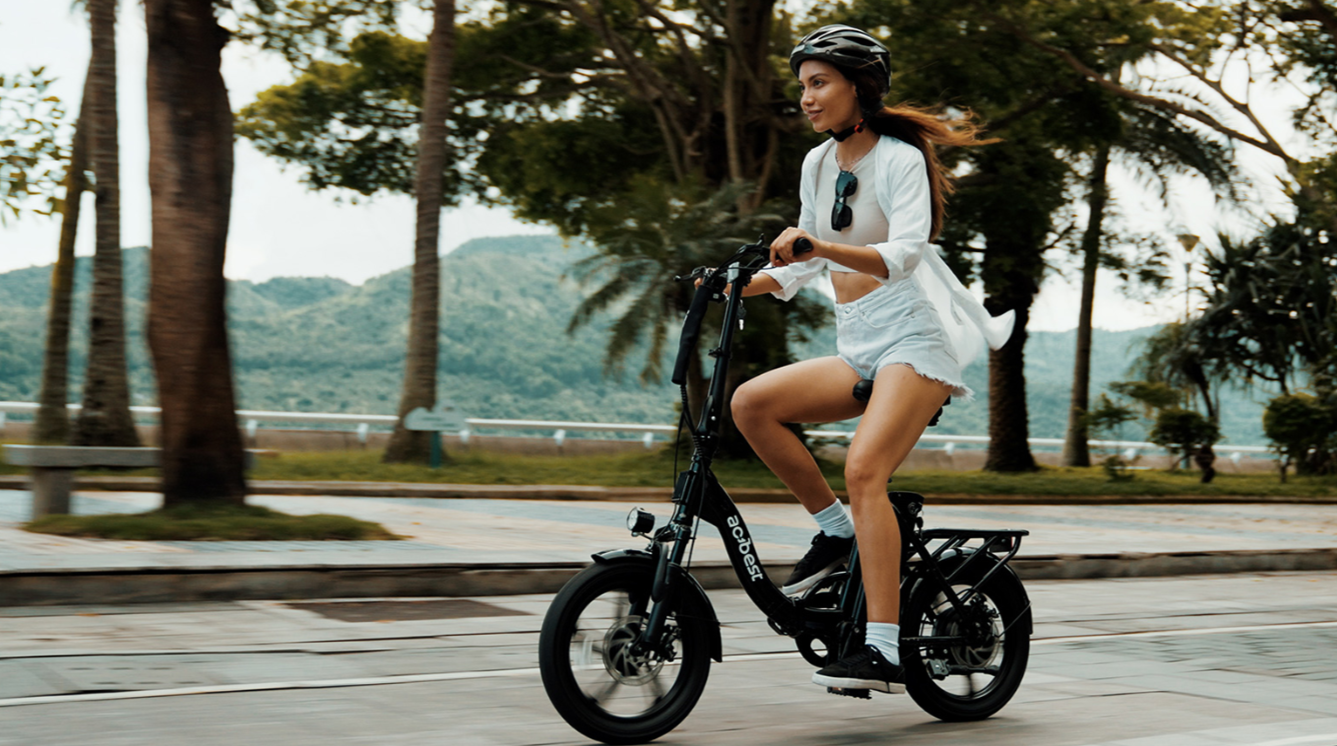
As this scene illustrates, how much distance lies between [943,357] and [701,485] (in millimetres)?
884

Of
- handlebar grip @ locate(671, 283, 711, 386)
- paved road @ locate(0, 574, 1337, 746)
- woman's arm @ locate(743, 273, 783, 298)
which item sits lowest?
paved road @ locate(0, 574, 1337, 746)

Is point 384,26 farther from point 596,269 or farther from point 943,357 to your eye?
point 943,357

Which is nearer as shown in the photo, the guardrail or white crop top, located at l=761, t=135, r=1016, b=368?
white crop top, located at l=761, t=135, r=1016, b=368

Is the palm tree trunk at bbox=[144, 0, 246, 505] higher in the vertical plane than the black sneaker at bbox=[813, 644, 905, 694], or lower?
higher

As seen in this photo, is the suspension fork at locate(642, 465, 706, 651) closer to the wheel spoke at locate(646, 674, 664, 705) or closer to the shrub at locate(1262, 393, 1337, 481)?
the wheel spoke at locate(646, 674, 664, 705)

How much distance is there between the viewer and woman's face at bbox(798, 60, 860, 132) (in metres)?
4.04

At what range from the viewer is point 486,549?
8.35 meters

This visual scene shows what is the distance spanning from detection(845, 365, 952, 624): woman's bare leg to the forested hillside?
71.0m

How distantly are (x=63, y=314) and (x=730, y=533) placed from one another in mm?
14204

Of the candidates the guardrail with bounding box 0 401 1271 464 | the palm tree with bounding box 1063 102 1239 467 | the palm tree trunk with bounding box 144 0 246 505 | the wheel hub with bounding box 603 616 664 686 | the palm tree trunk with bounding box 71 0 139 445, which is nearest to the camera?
the wheel hub with bounding box 603 616 664 686

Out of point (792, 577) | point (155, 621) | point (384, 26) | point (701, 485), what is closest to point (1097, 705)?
point (792, 577)

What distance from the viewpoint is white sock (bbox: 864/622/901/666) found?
3.99 meters

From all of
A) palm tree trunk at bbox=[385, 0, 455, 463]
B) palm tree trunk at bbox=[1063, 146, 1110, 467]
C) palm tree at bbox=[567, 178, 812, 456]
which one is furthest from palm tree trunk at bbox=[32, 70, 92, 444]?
palm tree trunk at bbox=[1063, 146, 1110, 467]

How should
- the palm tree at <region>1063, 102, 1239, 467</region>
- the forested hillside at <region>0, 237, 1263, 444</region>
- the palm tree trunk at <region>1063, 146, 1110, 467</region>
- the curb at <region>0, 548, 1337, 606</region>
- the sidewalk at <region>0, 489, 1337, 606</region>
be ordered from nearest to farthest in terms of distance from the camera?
the curb at <region>0, 548, 1337, 606</region> < the sidewalk at <region>0, 489, 1337, 606</region> < the palm tree at <region>1063, 102, 1239, 467</region> < the palm tree trunk at <region>1063, 146, 1110, 467</region> < the forested hillside at <region>0, 237, 1263, 444</region>
